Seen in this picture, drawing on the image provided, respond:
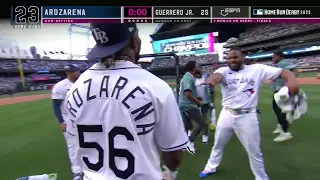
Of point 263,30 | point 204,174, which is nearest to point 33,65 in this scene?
point 263,30

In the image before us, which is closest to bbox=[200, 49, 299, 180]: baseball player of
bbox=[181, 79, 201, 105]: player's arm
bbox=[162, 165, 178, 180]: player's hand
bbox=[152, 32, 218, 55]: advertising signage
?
bbox=[181, 79, 201, 105]: player's arm

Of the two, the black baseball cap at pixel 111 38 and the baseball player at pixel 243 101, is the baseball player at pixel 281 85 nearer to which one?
the baseball player at pixel 243 101

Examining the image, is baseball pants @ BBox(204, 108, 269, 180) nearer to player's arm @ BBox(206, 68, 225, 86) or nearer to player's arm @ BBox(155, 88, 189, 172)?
player's arm @ BBox(206, 68, 225, 86)

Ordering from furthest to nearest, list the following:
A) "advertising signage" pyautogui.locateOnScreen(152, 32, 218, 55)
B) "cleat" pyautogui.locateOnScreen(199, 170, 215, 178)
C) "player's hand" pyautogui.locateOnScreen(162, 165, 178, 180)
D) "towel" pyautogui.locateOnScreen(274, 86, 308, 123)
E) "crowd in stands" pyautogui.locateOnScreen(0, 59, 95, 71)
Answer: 1. "crowd in stands" pyautogui.locateOnScreen(0, 59, 95, 71)
2. "advertising signage" pyautogui.locateOnScreen(152, 32, 218, 55)
3. "cleat" pyautogui.locateOnScreen(199, 170, 215, 178)
4. "towel" pyautogui.locateOnScreen(274, 86, 308, 123)
5. "player's hand" pyautogui.locateOnScreen(162, 165, 178, 180)

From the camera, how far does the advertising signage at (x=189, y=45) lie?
715 centimetres

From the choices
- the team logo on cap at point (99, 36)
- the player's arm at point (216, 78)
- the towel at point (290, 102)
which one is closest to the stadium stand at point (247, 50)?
the towel at point (290, 102)

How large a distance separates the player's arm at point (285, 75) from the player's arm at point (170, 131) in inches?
56.9

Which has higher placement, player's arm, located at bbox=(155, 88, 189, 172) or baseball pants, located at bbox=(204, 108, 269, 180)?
player's arm, located at bbox=(155, 88, 189, 172)

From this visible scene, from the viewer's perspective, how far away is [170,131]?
3.76 feet

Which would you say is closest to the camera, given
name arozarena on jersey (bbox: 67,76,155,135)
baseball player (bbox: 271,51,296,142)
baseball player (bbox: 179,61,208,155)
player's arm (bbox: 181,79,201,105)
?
name arozarena on jersey (bbox: 67,76,155,135)
